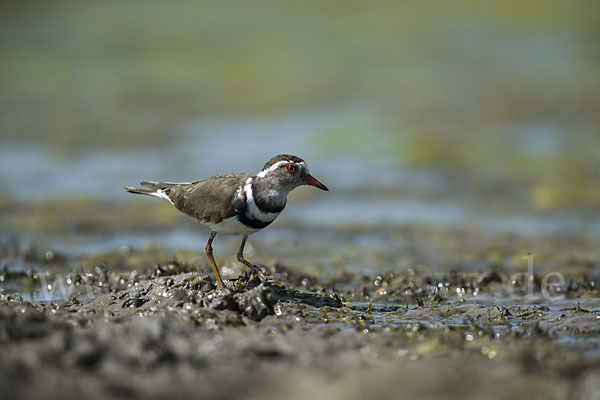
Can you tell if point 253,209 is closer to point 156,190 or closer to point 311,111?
point 156,190

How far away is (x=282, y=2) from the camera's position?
→ 88.8 ft

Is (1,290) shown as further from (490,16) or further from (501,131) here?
(490,16)

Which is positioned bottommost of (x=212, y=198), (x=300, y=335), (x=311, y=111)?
(x=300, y=335)

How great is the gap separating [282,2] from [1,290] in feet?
69.0

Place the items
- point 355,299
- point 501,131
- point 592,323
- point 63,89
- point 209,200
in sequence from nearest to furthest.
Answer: point 592,323 < point 209,200 < point 355,299 < point 501,131 < point 63,89

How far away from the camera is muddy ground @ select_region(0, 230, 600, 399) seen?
4.22m

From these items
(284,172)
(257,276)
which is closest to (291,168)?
(284,172)

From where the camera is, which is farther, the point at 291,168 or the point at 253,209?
the point at 291,168

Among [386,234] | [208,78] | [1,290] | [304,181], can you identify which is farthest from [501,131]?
[1,290]

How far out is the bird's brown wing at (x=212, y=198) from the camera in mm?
6555

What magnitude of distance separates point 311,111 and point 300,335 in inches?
565

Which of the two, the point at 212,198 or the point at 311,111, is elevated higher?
the point at 311,111

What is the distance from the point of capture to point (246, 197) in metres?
6.54

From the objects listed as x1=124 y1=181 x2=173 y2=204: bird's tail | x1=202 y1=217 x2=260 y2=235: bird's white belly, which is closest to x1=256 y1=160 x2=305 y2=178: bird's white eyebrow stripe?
x1=202 y1=217 x2=260 y2=235: bird's white belly
